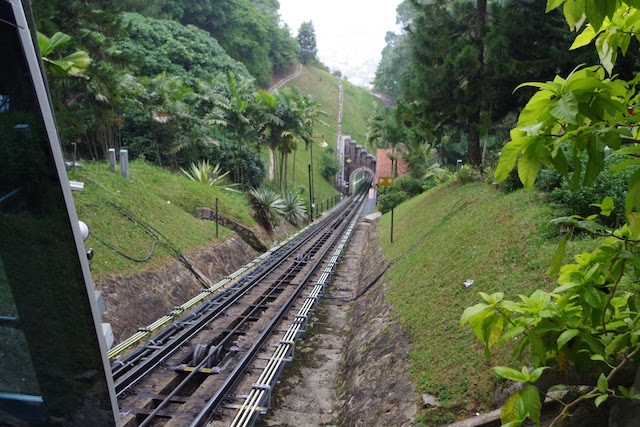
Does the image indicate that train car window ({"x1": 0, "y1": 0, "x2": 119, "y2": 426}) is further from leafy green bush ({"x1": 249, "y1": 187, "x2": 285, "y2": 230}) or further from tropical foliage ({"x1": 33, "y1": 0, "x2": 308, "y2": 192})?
leafy green bush ({"x1": 249, "y1": 187, "x2": 285, "y2": 230})

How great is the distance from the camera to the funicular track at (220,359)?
6.45 meters

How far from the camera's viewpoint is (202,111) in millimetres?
30625

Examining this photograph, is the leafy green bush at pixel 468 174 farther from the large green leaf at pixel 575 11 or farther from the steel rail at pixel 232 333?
the large green leaf at pixel 575 11

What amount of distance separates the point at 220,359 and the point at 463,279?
458cm

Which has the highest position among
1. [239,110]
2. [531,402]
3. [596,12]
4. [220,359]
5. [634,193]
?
[239,110]

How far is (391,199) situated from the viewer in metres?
28.9

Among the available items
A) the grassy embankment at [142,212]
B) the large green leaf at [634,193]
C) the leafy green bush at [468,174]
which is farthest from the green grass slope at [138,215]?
the large green leaf at [634,193]

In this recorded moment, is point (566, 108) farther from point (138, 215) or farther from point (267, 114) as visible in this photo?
point (267, 114)

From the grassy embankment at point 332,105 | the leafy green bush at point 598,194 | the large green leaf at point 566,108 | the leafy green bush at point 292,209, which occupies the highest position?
the grassy embankment at point 332,105

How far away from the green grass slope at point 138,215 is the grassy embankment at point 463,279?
20.5 feet

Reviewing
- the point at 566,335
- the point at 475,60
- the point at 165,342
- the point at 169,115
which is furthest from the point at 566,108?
the point at 169,115

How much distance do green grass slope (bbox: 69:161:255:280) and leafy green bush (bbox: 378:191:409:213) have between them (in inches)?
443

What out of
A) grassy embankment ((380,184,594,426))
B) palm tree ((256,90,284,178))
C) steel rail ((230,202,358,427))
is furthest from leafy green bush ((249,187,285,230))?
steel rail ((230,202,358,427))

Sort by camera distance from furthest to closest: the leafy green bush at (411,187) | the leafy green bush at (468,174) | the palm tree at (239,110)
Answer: the leafy green bush at (411,187), the palm tree at (239,110), the leafy green bush at (468,174)
